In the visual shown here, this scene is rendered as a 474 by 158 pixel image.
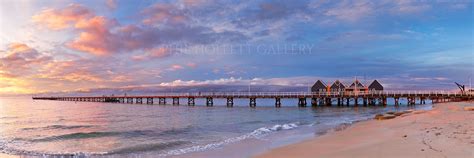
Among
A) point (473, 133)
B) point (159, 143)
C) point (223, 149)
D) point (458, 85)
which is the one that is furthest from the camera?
point (458, 85)

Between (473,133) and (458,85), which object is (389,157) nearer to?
(473,133)

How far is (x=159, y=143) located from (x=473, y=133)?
10.7 metres

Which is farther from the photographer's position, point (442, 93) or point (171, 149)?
point (442, 93)

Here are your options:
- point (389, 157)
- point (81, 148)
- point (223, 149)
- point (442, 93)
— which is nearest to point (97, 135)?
point (81, 148)

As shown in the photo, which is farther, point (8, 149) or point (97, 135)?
point (97, 135)

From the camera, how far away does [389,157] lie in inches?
315

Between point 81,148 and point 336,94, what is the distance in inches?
1984

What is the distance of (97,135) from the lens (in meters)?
18.4

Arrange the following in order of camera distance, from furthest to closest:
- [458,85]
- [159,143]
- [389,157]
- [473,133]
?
[458,85]
[159,143]
[473,133]
[389,157]

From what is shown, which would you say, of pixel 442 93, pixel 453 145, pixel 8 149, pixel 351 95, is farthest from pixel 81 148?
pixel 442 93

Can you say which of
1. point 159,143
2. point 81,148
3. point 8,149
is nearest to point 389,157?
point 159,143

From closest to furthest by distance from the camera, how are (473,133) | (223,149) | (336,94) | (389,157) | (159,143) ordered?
(389,157) < (473,133) < (223,149) < (159,143) < (336,94)

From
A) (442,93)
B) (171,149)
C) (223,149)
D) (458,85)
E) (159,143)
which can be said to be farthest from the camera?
(458,85)

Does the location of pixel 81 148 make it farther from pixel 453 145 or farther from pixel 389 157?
pixel 453 145
